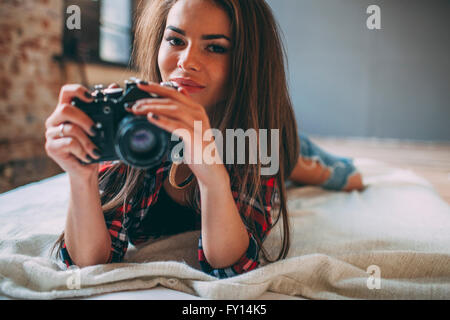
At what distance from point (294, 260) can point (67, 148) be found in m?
0.42

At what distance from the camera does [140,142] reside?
513 millimetres

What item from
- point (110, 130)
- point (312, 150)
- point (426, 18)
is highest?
point (426, 18)

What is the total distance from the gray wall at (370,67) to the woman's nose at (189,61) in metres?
3.61

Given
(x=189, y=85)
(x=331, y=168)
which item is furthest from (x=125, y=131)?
(x=331, y=168)

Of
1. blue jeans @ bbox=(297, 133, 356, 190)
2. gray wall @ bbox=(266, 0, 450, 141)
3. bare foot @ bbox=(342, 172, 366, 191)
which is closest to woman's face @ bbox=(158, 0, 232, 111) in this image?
blue jeans @ bbox=(297, 133, 356, 190)

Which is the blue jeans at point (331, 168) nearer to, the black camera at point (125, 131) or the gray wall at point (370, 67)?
the black camera at point (125, 131)

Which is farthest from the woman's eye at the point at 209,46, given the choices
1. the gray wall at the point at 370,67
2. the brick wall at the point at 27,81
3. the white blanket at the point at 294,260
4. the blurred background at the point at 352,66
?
the gray wall at the point at 370,67

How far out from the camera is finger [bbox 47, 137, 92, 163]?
0.53 metres

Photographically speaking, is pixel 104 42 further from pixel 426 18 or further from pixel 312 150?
pixel 426 18

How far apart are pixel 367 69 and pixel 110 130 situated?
3847 mm

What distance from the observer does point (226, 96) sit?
75 cm

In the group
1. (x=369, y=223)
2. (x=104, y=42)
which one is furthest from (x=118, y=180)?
(x=104, y=42)

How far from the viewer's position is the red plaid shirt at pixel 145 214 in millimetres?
656

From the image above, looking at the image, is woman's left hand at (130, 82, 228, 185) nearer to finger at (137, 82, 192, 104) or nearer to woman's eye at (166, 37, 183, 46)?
finger at (137, 82, 192, 104)
